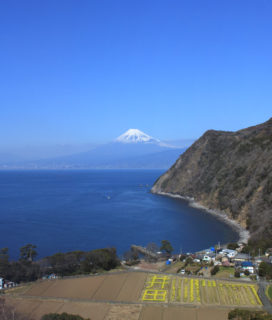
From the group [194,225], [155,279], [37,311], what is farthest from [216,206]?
[37,311]

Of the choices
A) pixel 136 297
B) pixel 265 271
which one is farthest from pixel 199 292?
pixel 265 271

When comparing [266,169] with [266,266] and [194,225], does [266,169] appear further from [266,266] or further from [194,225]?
[266,266]

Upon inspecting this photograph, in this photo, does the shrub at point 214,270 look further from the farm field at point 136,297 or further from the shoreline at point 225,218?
the shoreline at point 225,218

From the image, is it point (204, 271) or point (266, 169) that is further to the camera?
point (266, 169)

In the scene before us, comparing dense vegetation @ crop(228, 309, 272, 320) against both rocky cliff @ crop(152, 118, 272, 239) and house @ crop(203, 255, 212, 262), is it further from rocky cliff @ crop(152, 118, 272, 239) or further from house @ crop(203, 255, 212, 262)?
rocky cliff @ crop(152, 118, 272, 239)

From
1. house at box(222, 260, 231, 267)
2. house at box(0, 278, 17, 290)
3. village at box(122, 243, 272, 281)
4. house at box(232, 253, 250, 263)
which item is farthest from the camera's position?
house at box(232, 253, 250, 263)

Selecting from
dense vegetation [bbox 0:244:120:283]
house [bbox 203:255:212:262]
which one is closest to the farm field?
dense vegetation [bbox 0:244:120:283]

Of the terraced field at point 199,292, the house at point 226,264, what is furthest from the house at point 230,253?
the terraced field at point 199,292
